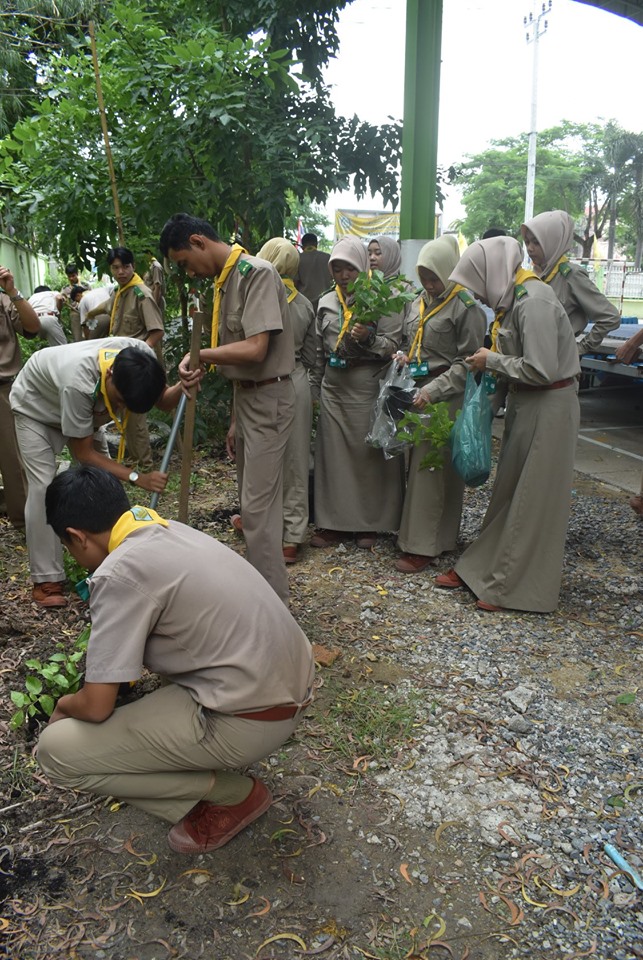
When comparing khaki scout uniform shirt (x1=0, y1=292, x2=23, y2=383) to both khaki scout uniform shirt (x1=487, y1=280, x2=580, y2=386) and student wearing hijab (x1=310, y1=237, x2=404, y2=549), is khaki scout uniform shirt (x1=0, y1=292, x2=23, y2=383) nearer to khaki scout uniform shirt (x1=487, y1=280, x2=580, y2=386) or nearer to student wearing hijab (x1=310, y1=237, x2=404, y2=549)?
student wearing hijab (x1=310, y1=237, x2=404, y2=549)

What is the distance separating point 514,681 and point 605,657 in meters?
0.53

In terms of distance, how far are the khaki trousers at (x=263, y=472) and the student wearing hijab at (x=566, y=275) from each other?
5.44ft

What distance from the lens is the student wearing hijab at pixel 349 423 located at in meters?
4.61

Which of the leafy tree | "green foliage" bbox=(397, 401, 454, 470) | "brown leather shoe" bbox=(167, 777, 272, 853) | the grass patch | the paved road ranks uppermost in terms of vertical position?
the leafy tree

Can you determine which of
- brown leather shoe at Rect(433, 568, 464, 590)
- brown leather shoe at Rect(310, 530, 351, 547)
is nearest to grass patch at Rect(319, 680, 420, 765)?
brown leather shoe at Rect(433, 568, 464, 590)

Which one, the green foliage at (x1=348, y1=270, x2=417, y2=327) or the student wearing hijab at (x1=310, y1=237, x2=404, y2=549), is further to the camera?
the student wearing hijab at (x1=310, y1=237, x2=404, y2=549)

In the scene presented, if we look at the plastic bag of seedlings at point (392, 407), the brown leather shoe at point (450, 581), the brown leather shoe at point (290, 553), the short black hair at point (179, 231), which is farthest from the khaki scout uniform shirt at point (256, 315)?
the brown leather shoe at point (450, 581)

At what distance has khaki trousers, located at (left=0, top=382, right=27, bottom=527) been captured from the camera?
4898mm

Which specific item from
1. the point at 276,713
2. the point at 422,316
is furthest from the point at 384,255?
the point at 276,713

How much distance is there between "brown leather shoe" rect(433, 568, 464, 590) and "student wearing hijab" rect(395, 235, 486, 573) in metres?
0.24

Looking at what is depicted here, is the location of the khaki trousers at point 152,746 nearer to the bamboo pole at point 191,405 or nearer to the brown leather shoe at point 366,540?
the bamboo pole at point 191,405

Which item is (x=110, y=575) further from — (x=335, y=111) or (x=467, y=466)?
(x=335, y=111)

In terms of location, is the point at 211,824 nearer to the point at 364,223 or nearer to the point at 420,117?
the point at 420,117

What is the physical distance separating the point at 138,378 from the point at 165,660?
3.97ft
